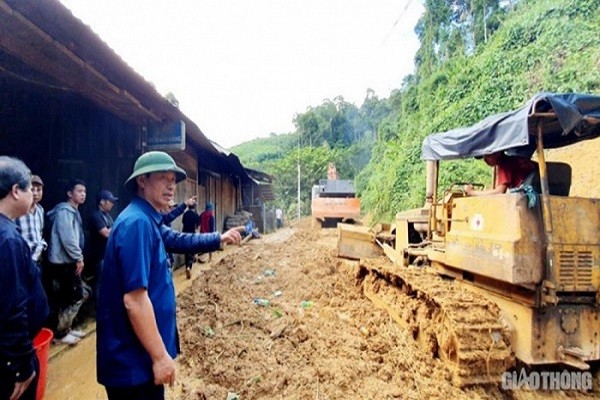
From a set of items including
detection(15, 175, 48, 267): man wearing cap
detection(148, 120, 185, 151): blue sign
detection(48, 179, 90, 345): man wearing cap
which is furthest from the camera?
detection(148, 120, 185, 151): blue sign

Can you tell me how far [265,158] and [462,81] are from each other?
4833cm

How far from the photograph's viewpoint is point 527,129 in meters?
2.93

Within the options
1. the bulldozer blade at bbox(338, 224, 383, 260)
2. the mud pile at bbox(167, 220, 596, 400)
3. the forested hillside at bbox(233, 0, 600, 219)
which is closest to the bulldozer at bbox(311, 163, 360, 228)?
the forested hillside at bbox(233, 0, 600, 219)

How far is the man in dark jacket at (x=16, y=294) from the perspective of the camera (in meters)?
1.58

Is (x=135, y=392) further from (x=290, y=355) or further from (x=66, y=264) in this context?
(x=66, y=264)

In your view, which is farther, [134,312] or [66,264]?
[66,264]

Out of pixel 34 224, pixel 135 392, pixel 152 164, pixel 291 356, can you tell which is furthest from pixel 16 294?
pixel 291 356

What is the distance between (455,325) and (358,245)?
4.17 metres

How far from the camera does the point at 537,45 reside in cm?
1348

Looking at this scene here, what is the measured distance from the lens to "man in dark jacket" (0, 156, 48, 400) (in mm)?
1576

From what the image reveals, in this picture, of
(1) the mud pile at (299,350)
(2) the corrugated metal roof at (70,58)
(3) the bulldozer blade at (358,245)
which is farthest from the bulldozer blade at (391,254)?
(2) the corrugated metal roof at (70,58)

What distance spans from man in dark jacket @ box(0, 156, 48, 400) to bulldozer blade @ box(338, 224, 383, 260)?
18.8 ft

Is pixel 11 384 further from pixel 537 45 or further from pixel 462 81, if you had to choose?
pixel 462 81

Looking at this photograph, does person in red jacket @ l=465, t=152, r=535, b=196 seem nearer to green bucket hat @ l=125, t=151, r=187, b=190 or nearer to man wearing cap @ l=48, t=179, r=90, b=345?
green bucket hat @ l=125, t=151, r=187, b=190
